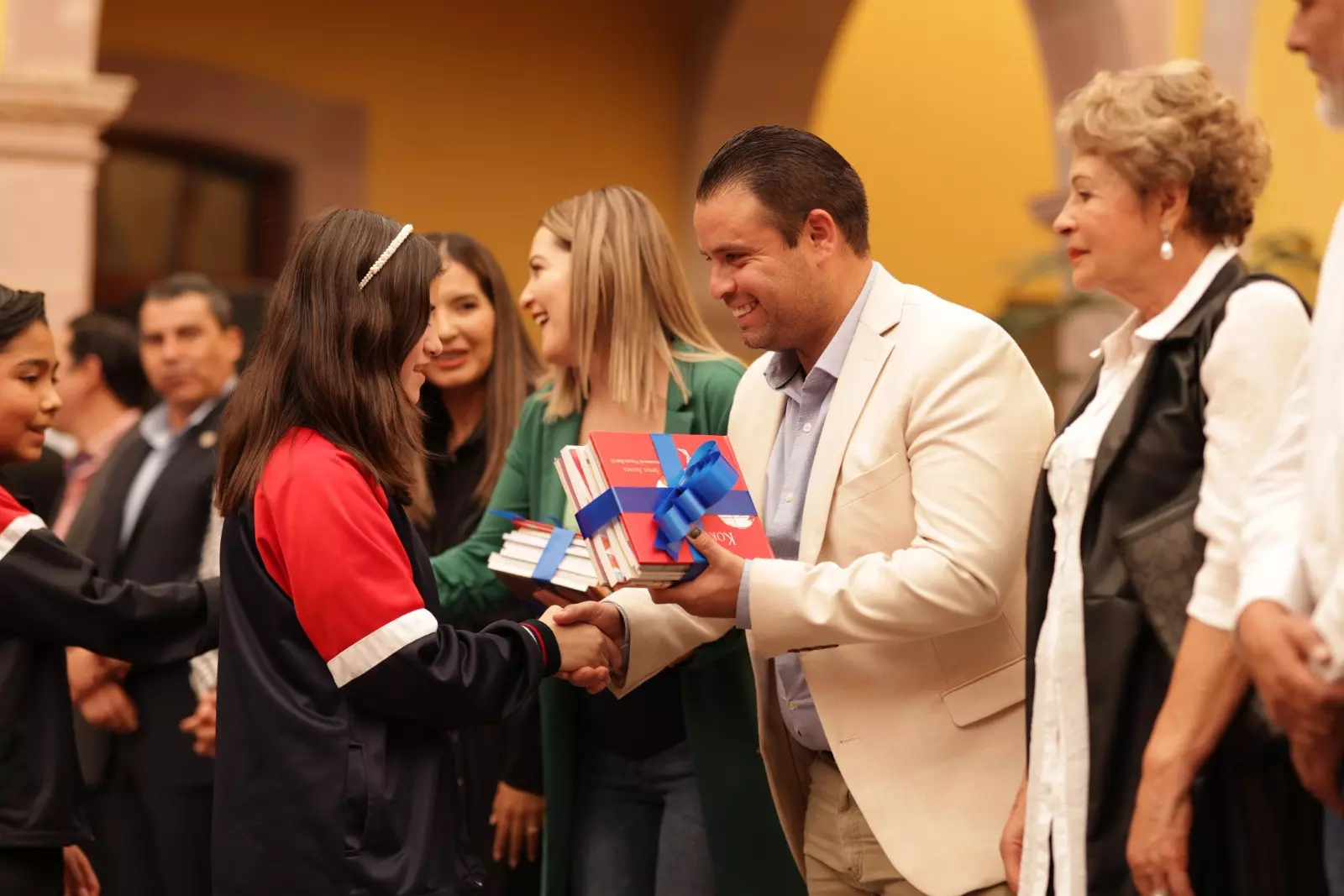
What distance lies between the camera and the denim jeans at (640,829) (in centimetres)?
313

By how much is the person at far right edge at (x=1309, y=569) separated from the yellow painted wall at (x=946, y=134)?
8.49 metres

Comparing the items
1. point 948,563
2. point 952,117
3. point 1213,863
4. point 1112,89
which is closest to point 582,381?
point 948,563

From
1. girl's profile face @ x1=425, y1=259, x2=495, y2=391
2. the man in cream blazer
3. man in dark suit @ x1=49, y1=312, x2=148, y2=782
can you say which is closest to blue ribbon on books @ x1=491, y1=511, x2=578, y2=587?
the man in cream blazer

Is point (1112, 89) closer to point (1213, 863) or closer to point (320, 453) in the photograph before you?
point (1213, 863)

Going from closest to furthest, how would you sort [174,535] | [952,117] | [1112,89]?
[1112,89] → [174,535] → [952,117]

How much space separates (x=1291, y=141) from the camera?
19.8 ft

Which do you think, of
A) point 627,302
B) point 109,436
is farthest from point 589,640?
point 109,436

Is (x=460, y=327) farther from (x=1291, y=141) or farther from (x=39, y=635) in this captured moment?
(x=1291, y=141)

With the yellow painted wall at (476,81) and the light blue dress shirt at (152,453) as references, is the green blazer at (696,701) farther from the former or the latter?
the yellow painted wall at (476,81)

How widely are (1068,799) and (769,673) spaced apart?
772mm

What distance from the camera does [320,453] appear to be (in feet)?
8.20

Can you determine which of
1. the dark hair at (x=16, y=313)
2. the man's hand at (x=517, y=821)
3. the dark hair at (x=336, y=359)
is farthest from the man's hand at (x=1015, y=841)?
the dark hair at (x=16, y=313)

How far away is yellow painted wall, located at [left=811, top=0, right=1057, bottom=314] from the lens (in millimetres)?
10398

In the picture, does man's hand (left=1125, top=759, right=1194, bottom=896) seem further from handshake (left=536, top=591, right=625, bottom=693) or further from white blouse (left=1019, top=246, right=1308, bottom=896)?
handshake (left=536, top=591, right=625, bottom=693)
